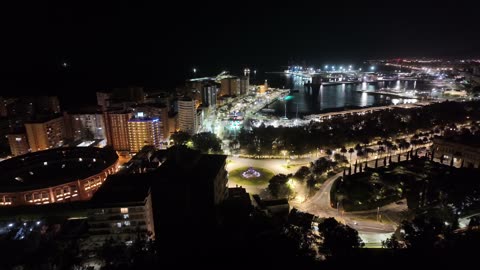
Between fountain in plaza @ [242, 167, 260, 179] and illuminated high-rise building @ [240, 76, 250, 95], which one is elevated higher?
illuminated high-rise building @ [240, 76, 250, 95]

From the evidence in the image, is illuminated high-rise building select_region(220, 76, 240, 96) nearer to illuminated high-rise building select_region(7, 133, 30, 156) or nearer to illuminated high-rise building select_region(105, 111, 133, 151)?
illuminated high-rise building select_region(105, 111, 133, 151)

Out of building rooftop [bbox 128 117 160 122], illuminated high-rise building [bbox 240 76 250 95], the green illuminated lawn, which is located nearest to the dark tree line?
the green illuminated lawn

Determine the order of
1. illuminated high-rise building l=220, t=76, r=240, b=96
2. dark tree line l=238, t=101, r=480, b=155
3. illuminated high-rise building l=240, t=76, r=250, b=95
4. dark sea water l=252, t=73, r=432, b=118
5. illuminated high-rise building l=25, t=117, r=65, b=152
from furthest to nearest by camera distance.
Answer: illuminated high-rise building l=240, t=76, r=250, b=95 → illuminated high-rise building l=220, t=76, r=240, b=96 → dark sea water l=252, t=73, r=432, b=118 → illuminated high-rise building l=25, t=117, r=65, b=152 → dark tree line l=238, t=101, r=480, b=155

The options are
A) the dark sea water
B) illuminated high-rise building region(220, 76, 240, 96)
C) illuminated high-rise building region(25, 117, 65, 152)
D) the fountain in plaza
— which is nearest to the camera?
the fountain in plaza

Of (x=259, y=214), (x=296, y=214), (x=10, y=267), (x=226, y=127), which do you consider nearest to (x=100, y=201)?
(x=10, y=267)

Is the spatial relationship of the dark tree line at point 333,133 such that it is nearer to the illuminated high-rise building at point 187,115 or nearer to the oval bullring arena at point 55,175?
the illuminated high-rise building at point 187,115

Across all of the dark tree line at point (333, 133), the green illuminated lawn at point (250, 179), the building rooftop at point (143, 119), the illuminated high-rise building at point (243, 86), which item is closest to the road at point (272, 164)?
the green illuminated lawn at point (250, 179)
